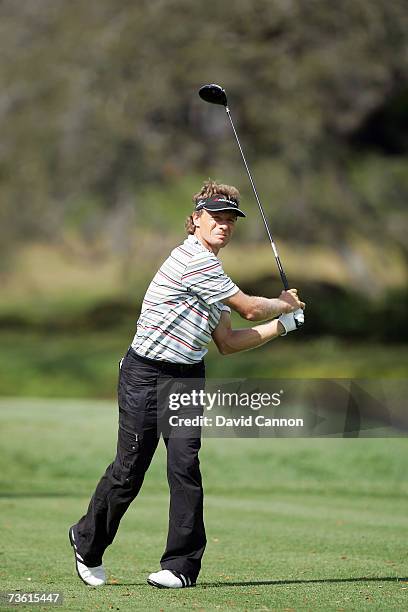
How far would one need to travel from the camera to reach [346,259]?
2208 cm

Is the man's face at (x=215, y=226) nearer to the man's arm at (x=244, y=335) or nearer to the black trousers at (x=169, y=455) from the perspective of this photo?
the man's arm at (x=244, y=335)

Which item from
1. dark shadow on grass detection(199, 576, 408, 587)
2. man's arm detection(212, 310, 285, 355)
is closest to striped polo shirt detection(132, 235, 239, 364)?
man's arm detection(212, 310, 285, 355)

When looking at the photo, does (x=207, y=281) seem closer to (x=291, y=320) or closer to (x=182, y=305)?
(x=182, y=305)

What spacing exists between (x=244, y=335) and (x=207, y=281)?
38 cm

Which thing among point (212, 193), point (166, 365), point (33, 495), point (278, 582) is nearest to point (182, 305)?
point (166, 365)

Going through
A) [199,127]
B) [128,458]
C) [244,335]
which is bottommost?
[128,458]

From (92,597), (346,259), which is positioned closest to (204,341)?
(92,597)

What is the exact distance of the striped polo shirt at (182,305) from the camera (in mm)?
5546

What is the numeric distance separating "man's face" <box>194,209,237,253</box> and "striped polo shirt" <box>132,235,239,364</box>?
142 mm

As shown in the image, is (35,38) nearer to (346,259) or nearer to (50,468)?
(346,259)

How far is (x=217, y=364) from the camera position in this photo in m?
22.0

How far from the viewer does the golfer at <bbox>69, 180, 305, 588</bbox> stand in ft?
18.3

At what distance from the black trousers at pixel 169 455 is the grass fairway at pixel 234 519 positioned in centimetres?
20

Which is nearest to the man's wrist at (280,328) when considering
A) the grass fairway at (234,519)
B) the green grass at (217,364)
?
the grass fairway at (234,519)
